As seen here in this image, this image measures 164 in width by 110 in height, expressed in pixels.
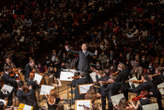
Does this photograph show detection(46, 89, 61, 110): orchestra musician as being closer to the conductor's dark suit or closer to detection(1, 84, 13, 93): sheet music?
detection(1, 84, 13, 93): sheet music

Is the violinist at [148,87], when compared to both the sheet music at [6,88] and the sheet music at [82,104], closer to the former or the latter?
the sheet music at [82,104]

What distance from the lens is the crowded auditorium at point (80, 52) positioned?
580 cm

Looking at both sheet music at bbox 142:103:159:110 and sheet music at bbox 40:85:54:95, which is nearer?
sheet music at bbox 142:103:159:110

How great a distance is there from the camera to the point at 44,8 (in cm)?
1293

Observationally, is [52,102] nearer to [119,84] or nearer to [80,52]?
[119,84]

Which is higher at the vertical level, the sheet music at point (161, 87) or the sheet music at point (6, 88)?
the sheet music at point (6, 88)

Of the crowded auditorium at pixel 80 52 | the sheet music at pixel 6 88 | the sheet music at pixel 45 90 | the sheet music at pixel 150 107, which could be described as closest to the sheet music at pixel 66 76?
the crowded auditorium at pixel 80 52

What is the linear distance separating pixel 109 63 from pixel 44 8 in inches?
244

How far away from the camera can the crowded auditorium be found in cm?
580

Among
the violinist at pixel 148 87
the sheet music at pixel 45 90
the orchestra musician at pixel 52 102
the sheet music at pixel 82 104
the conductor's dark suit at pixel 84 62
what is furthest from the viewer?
the conductor's dark suit at pixel 84 62

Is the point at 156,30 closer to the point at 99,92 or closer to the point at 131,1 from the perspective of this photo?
the point at 131,1

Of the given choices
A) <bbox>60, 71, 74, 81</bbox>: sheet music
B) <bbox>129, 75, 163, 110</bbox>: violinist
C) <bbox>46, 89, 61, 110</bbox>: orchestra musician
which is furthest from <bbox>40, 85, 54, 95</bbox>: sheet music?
<bbox>129, 75, 163, 110</bbox>: violinist

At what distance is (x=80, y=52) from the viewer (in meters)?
7.05

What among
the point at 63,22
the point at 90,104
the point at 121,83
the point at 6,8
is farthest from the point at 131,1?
the point at 90,104
